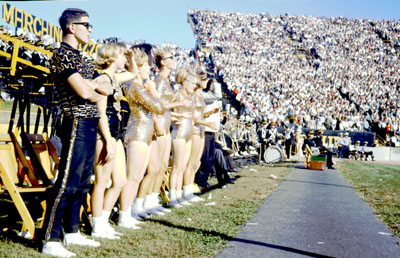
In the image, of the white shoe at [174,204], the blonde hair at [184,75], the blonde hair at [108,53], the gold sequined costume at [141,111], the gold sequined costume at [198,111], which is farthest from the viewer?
the gold sequined costume at [198,111]

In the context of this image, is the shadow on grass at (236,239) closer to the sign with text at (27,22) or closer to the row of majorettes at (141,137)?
the row of majorettes at (141,137)

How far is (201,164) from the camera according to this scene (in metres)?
8.70

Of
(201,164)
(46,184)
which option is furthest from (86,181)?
(201,164)

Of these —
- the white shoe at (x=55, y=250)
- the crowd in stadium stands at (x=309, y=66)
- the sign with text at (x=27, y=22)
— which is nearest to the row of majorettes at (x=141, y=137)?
the white shoe at (x=55, y=250)

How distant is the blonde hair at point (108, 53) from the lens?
4.34m

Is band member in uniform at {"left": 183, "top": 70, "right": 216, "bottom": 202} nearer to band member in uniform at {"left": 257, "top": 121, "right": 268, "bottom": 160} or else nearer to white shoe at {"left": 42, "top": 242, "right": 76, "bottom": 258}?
white shoe at {"left": 42, "top": 242, "right": 76, "bottom": 258}

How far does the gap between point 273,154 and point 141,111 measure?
14182 millimetres

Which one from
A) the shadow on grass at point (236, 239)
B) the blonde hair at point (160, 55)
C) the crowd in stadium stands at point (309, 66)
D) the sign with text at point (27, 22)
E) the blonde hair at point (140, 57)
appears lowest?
the shadow on grass at point (236, 239)

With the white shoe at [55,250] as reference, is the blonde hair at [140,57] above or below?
above

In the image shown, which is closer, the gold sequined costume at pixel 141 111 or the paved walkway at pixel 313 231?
the paved walkway at pixel 313 231

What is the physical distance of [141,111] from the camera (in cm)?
519

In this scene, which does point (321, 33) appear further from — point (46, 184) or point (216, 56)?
point (46, 184)

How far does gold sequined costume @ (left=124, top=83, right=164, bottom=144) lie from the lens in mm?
5112

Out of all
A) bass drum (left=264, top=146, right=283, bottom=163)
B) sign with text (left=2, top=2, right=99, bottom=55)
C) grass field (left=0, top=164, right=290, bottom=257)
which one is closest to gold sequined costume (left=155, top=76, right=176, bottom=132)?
grass field (left=0, top=164, right=290, bottom=257)
